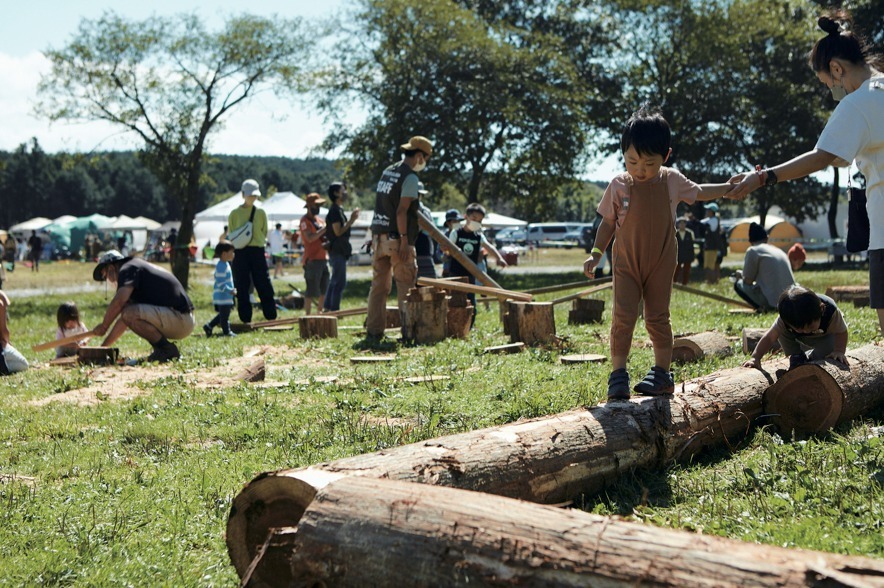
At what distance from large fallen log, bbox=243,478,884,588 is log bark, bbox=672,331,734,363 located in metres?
4.94

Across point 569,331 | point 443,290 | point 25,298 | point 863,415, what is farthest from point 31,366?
point 25,298

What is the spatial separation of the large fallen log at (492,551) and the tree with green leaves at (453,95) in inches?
993

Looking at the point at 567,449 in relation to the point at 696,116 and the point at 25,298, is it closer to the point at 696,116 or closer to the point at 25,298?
the point at 25,298

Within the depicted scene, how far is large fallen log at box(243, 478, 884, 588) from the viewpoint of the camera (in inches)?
99.3

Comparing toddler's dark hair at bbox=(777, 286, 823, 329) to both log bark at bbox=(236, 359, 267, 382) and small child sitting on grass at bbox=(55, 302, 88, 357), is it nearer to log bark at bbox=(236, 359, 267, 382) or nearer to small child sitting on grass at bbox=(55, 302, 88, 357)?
log bark at bbox=(236, 359, 267, 382)

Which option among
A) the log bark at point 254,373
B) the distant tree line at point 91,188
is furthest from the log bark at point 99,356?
the distant tree line at point 91,188

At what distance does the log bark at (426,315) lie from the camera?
1019 centimetres

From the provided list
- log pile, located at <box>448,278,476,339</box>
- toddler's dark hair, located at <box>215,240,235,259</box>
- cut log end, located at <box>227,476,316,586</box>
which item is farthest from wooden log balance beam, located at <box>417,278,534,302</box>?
cut log end, located at <box>227,476,316,586</box>

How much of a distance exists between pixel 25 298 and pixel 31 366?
14.2 m

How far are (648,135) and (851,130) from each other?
110 centimetres

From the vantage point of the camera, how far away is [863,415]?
5633 mm

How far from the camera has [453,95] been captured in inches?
1126

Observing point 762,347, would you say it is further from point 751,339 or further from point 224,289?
point 224,289

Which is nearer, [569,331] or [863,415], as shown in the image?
[863,415]
